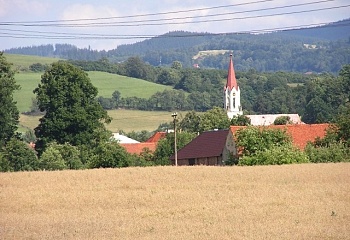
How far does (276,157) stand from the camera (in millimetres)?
54219

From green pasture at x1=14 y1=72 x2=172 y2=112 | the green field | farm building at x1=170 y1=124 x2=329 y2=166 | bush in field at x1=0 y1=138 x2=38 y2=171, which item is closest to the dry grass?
bush in field at x1=0 y1=138 x2=38 y2=171

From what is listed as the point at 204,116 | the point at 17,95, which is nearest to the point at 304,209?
the point at 204,116

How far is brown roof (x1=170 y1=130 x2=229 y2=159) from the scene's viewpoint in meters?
77.6

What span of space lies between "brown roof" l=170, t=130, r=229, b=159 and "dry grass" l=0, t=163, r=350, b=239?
3203 centimetres

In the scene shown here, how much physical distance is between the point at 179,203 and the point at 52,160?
37.9 m

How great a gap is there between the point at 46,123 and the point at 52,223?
159ft

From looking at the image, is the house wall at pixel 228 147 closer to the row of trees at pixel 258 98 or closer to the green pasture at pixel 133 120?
the row of trees at pixel 258 98

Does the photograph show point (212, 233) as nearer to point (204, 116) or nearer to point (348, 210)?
point (348, 210)

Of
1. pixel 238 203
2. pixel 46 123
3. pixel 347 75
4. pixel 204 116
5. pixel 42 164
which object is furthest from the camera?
pixel 347 75

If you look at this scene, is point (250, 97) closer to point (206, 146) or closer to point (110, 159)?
point (206, 146)

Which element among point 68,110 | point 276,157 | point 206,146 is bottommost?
point 206,146

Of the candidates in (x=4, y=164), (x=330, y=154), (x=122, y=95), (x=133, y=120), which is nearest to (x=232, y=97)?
(x=133, y=120)

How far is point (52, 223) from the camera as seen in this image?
1012 inches

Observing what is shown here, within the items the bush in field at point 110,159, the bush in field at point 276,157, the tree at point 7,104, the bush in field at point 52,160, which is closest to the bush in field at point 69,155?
the bush in field at point 52,160
